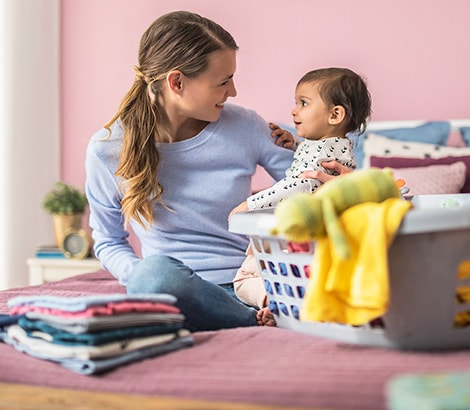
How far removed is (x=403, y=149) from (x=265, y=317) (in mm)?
1497

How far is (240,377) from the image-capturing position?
1198mm

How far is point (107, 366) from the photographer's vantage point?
129 centimetres

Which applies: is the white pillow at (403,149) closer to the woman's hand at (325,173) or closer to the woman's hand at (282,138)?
the woman's hand at (282,138)

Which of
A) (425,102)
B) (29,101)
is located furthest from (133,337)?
(29,101)

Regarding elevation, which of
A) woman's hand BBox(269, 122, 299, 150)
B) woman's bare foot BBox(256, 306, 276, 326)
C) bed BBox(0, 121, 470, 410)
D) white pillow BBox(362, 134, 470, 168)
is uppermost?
woman's hand BBox(269, 122, 299, 150)

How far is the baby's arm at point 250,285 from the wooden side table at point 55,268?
5.60 feet

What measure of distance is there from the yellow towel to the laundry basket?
0.13ft

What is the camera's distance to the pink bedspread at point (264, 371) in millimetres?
1129

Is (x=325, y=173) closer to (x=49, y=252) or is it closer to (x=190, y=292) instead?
(x=190, y=292)

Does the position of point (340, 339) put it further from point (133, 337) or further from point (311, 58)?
point (311, 58)

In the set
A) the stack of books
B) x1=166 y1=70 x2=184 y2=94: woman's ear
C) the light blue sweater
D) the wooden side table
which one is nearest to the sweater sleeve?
the light blue sweater

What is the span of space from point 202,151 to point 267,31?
5.18 feet

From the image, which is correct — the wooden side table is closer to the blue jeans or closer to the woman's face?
the woman's face

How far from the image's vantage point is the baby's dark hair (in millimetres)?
2055
